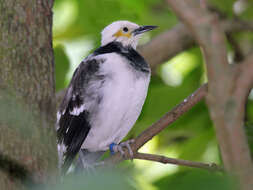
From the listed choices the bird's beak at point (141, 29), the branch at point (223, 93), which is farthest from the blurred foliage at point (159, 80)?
the branch at point (223, 93)

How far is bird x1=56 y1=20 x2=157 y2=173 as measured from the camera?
2.47 m

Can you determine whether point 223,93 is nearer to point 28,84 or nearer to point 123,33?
point 28,84

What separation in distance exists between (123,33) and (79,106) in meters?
0.88

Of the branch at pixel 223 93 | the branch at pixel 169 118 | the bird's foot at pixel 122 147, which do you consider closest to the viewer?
the branch at pixel 223 93

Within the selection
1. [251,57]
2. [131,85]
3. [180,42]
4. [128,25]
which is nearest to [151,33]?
[128,25]

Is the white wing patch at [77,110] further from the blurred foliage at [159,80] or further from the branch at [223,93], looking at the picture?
the branch at [223,93]

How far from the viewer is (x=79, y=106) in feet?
8.39

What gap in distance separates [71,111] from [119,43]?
818 millimetres

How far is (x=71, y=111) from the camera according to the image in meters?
2.54

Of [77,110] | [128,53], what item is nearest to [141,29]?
[128,53]

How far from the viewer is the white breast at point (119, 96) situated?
8.15 ft

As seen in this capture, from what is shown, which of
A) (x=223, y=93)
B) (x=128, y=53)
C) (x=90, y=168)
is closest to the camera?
(x=223, y=93)

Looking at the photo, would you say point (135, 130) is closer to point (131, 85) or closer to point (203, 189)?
point (131, 85)

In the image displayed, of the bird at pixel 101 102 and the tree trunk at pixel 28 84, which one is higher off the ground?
the tree trunk at pixel 28 84
